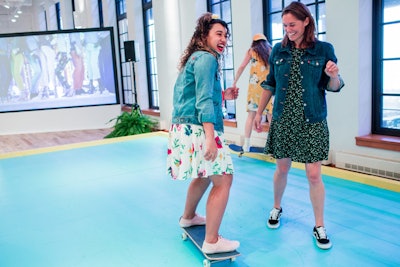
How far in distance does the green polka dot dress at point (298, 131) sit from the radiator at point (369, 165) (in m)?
1.46

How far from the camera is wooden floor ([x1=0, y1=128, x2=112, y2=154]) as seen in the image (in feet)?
21.8

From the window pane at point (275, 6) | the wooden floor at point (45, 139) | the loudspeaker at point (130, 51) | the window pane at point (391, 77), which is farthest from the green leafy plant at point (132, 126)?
the window pane at point (391, 77)

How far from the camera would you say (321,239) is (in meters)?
2.27

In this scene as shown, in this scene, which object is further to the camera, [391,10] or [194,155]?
[391,10]

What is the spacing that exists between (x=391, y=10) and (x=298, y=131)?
2.03 m

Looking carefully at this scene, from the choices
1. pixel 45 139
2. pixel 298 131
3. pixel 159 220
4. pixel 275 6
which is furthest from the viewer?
pixel 45 139

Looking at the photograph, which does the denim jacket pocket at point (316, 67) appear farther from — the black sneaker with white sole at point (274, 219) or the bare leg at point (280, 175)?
the black sneaker with white sole at point (274, 219)

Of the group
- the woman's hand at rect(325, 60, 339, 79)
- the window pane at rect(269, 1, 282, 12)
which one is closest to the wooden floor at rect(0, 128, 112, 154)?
the window pane at rect(269, 1, 282, 12)

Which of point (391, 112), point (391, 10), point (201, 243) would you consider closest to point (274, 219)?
point (201, 243)

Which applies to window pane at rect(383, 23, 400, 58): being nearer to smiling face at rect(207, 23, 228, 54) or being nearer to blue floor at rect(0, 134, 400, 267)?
blue floor at rect(0, 134, 400, 267)

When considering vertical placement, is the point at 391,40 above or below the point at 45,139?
above

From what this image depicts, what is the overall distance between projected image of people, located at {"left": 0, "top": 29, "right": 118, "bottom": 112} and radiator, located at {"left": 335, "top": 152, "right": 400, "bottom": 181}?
17.1 feet

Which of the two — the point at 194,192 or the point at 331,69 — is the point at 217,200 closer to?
the point at 194,192

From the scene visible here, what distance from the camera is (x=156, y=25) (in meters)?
6.94
